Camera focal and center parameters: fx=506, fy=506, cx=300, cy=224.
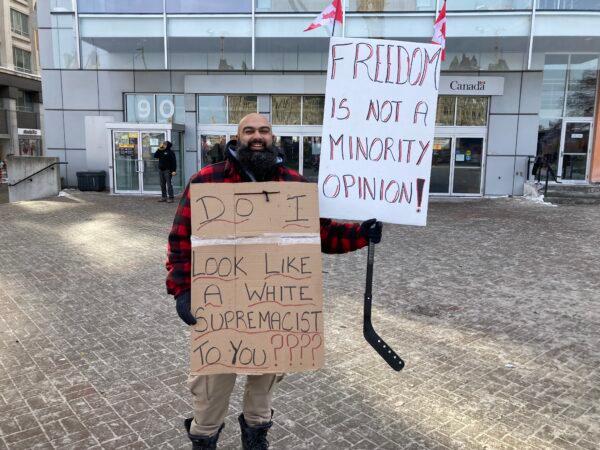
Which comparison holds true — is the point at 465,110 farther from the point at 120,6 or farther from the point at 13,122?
the point at 13,122

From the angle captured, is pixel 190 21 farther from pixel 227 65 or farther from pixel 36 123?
pixel 36 123

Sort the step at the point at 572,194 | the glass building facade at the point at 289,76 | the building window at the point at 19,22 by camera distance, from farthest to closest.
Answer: the building window at the point at 19,22
the step at the point at 572,194
the glass building facade at the point at 289,76

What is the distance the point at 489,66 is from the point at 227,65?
28.5ft

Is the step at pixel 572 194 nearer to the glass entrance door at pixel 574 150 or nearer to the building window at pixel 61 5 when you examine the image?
the glass entrance door at pixel 574 150

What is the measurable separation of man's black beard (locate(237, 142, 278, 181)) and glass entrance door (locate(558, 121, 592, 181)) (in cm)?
1805

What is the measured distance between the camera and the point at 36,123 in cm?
4628

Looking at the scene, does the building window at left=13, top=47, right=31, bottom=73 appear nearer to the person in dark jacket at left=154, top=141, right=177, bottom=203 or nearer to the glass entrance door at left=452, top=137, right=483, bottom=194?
the person in dark jacket at left=154, top=141, right=177, bottom=203

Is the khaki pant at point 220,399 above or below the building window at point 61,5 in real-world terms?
below

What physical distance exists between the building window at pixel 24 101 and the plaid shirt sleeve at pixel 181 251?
4835cm

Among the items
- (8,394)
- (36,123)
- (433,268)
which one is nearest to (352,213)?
(8,394)

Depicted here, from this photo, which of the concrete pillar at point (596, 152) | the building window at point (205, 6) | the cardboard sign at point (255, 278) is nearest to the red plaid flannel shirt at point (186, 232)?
the cardboard sign at point (255, 278)

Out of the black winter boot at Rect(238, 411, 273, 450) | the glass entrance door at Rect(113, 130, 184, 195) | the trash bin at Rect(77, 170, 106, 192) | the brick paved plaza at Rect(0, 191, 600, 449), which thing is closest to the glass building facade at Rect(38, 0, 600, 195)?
the trash bin at Rect(77, 170, 106, 192)

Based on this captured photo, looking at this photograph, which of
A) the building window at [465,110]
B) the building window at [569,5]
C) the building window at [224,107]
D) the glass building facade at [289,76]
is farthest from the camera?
the building window at [224,107]

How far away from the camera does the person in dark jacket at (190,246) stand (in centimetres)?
260
